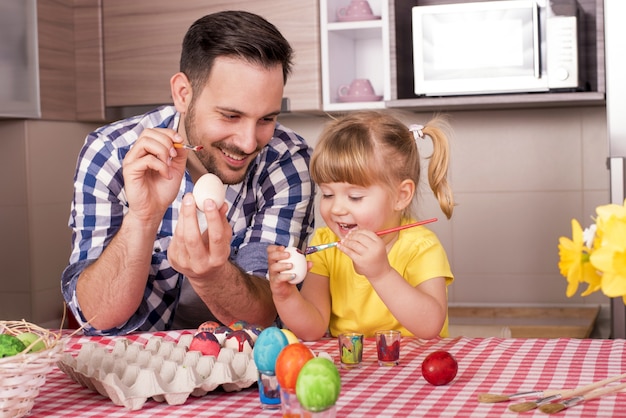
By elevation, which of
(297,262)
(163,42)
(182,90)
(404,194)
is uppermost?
(163,42)

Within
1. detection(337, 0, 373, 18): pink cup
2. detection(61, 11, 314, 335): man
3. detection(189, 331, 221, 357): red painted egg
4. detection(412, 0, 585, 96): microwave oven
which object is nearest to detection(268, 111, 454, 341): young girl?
detection(61, 11, 314, 335): man

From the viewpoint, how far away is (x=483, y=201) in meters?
3.00

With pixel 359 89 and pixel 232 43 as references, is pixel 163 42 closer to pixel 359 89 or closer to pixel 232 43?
pixel 359 89

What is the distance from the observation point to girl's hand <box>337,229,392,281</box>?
4.71ft

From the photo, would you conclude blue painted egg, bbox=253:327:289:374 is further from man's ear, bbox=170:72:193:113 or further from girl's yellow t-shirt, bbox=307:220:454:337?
man's ear, bbox=170:72:193:113

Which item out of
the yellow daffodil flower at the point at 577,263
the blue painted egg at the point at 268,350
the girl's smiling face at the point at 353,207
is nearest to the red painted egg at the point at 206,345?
the blue painted egg at the point at 268,350

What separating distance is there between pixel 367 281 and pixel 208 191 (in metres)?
0.42

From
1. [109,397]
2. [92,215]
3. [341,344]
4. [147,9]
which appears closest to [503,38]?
[147,9]

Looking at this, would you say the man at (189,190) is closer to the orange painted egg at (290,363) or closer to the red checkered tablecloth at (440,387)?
the red checkered tablecloth at (440,387)

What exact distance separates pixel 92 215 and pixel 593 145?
5.74ft

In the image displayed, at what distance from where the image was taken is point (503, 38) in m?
2.60

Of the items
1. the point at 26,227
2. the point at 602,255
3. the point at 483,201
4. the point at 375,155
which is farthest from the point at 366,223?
the point at 26,227

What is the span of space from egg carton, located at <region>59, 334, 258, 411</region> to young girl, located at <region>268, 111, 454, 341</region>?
0.33 metres

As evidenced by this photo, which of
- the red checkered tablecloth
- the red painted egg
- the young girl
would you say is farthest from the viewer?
the young girl
